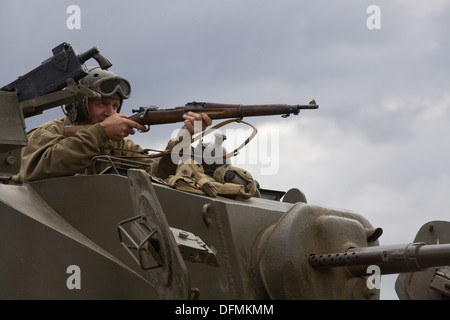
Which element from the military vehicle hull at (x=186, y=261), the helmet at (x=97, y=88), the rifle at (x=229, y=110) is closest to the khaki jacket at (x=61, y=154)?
the rifle at (x=229, y=110)

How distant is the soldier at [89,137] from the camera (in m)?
7.94

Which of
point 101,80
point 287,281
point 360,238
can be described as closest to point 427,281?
point 360,238

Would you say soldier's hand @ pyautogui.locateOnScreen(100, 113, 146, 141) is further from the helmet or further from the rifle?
the helmet

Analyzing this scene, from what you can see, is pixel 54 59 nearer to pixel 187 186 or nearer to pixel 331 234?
pixel 187 186

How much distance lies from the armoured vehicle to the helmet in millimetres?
1111

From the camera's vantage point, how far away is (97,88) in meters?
8.83

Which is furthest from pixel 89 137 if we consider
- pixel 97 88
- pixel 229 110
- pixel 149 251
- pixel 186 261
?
pixel 149 251

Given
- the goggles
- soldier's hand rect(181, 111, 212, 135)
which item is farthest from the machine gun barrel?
the goggles

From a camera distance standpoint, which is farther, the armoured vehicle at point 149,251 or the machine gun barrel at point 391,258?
the armoured vehicle at point 149,251

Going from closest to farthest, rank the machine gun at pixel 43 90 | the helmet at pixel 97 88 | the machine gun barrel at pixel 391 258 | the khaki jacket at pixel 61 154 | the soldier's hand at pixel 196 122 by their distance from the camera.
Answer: the machine gun barrel at pixel 391 258
the machine gun at pixel 43 90
the khaki jacket at pixel 61 154
the soldier's hand at pixel 196 122
the helmet at pixel 97 88

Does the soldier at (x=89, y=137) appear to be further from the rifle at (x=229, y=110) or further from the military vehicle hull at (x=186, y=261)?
the military vehicle hull at (x=186, y=261)

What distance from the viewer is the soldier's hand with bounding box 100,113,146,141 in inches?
323

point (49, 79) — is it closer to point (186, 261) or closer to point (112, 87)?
point (112, 87)
